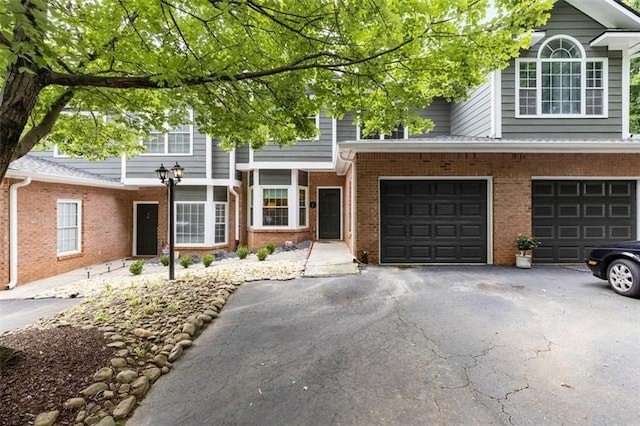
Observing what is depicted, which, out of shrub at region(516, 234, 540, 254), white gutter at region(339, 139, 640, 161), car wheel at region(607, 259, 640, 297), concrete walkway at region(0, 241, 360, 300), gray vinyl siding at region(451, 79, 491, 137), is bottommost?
concrete walkway at region(0, 241, 360, 300)

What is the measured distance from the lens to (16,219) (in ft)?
25.3

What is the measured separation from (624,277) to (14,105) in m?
8.91

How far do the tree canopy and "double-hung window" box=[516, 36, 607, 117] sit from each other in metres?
5.21

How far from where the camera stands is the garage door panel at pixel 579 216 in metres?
7.83

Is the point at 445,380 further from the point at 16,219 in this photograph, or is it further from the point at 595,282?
the point at 16,219

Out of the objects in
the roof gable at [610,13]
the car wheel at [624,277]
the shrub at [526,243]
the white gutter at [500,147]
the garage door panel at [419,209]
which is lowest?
the car wheel at [624,277]

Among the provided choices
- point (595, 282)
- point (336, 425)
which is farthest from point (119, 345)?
point (595, 282)

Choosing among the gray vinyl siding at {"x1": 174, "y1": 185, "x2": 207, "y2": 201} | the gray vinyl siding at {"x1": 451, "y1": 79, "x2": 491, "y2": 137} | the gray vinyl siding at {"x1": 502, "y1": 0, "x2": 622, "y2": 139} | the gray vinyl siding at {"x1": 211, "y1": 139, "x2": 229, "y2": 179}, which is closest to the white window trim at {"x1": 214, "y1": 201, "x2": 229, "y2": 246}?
the gray vinyl siding at {"x1": 174, "y1": 185, "x2": 207, "y2": 201}

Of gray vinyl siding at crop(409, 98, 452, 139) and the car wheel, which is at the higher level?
gray vinyl siding at crop(409, 98, 452, 139)

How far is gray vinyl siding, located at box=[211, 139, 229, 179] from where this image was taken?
12.2 m

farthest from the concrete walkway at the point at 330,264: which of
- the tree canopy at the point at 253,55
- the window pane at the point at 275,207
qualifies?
the tree canopy at the point at 253,55

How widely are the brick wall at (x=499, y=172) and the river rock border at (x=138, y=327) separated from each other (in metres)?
2.62

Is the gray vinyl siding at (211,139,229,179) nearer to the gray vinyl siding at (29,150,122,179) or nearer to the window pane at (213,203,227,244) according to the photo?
the window pane at (213,203,227,244)

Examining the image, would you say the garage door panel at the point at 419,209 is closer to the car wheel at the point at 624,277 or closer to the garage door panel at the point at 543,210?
the garage door panel at the point at 543,210
